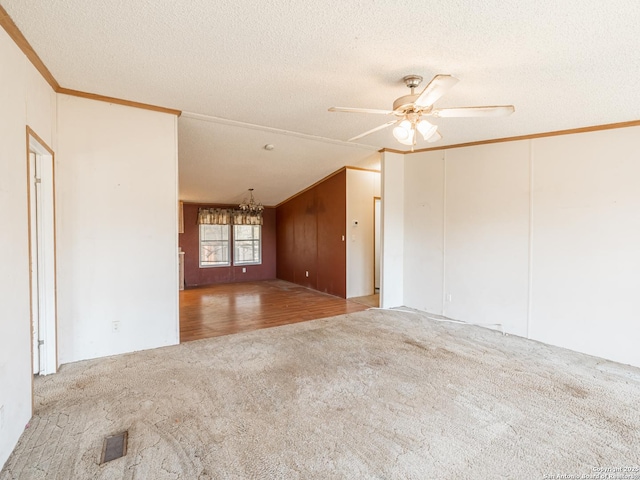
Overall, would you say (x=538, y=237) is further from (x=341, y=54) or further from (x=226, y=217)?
(x=226, y=217)

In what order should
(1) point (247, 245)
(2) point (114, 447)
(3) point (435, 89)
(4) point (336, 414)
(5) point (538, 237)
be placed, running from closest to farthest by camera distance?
(2) point (114, 447), (3) point (435, 89), (4) point (336, 414), (5) point (538, 237), (1) point (247, 245)

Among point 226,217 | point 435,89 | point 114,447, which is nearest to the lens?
point 114,447

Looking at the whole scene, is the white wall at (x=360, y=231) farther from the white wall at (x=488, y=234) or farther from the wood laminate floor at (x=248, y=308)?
the white wall at (x=488, y=234)

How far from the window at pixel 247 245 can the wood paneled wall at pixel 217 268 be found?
0.46 ft

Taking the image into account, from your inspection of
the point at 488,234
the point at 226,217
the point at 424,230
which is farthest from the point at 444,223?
the point at 226,217

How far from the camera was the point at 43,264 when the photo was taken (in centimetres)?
277

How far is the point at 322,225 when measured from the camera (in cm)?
690

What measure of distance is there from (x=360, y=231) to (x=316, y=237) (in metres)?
1.21

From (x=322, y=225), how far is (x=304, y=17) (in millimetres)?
5129

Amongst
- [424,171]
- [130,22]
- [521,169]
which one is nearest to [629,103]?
[521,169]

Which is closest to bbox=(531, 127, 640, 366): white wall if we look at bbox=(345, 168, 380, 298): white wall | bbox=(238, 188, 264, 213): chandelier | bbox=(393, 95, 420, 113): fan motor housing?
bbox=(393, 95, 420, 113): fan motor housing

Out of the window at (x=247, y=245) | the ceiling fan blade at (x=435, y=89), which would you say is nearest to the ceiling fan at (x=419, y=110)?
the ceiling fan blade at (x=435, y=89)

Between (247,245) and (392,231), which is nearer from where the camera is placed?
(392,231)

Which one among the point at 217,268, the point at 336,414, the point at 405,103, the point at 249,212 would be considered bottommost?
the point at 336,414
